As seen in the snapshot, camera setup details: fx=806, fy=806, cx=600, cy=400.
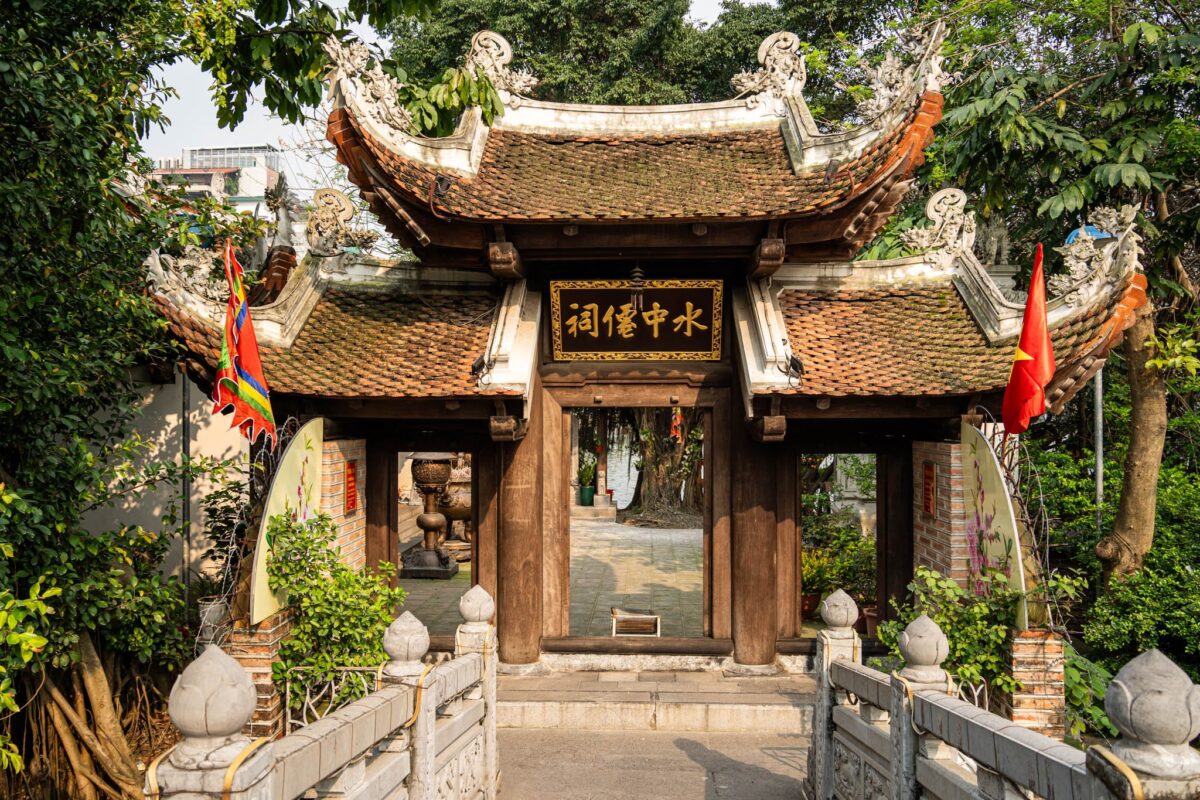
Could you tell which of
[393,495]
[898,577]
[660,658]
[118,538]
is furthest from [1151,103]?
[118,538]

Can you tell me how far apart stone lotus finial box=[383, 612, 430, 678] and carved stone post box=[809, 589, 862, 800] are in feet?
9.62

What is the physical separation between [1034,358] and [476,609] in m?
4.65

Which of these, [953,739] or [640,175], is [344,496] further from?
[953,739]

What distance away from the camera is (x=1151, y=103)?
883 cm

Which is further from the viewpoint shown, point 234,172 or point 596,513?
point 234,172

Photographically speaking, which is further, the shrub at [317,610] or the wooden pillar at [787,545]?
the wooden pillar at [787,545]

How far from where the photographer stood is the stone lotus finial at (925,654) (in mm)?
4445

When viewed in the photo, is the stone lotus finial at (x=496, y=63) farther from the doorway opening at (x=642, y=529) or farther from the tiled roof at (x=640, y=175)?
the doorway opening at (x=642, y=529)

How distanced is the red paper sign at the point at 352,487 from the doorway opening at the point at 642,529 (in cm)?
321

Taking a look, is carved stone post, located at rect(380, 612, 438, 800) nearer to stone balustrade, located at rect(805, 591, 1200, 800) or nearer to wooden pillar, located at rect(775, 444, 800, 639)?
stone balustrade, located at rect(805, 591, 1200, 800)

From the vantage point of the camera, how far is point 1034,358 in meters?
6.21

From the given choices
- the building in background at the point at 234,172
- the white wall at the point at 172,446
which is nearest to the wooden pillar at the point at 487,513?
the white wall at the point at 172,446

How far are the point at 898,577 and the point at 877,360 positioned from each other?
7.66 feet

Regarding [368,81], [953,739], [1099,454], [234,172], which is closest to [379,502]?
[368,81]
